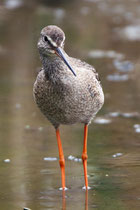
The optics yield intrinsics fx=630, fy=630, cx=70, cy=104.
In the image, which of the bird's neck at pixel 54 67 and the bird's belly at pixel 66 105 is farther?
the bird's belly at pixel 66 105

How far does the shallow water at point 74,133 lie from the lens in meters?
6.59

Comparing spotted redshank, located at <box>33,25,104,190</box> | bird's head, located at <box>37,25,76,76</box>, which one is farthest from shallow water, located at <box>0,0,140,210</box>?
bird's head, located at <box>37,25,76,76</box>

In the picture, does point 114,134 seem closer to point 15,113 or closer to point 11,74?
point 15,113

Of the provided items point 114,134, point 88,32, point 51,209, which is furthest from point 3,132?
point 88,32

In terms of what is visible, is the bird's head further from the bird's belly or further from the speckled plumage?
the bird's belly

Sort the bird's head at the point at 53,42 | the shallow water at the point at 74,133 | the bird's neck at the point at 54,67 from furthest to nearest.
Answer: the shallow water at the point at 74,133
the bird's neck at the point at 54,67
the bird's head at the point at 53,42

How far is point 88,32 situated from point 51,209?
39.9ft

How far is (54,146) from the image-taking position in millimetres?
8562

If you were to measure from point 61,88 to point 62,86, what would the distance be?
26 millimetres

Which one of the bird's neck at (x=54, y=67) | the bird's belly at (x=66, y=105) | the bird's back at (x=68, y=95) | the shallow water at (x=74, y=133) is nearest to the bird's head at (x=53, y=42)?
the bird's neck at (x=54, y=67)

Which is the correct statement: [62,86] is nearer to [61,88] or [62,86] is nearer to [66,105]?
[61,88]

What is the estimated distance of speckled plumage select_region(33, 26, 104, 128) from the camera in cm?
630

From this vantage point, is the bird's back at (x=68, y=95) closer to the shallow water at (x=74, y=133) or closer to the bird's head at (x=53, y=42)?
the bird's head at (x=53, y=42)

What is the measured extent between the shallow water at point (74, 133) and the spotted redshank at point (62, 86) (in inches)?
12.4
